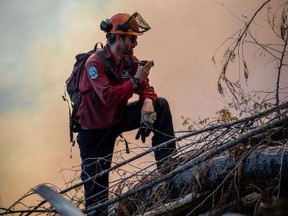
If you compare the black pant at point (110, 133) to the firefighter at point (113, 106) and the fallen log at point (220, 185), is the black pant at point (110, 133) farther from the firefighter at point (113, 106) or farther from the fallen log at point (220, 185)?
the fallen log at point (220, 185)

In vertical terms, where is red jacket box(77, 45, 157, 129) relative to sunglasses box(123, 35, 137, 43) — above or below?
below

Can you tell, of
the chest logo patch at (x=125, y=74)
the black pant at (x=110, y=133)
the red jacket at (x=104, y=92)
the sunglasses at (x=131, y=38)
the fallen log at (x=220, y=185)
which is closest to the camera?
the fallen log at (x=220, y=185)

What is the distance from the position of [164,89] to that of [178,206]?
19.3 ft

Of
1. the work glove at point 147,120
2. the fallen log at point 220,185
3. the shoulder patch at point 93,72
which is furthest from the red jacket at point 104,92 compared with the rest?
the fallen log at point 220,185

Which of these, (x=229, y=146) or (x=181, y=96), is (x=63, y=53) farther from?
(x=229, y=146)

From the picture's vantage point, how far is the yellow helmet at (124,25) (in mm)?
4840

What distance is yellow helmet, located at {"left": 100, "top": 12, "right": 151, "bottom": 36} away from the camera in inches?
191

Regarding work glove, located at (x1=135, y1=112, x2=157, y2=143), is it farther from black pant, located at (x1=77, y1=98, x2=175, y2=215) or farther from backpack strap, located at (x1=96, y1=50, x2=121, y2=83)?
backpack strap, located at (x1=96, y1=50, x2=121, y2=83)

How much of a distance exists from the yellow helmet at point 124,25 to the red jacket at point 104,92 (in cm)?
25

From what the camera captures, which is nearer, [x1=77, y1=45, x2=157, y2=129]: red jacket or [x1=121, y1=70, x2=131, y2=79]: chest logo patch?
[x1=77, y1=45, x2=157, y2=129]: red jacket

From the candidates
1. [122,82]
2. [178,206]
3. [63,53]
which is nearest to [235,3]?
[63,53]

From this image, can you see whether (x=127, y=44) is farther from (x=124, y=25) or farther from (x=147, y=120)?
(x=147, y=120)

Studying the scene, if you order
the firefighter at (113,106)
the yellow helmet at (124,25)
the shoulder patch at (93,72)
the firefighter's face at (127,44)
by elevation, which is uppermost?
the yellow helmet at (124,25)

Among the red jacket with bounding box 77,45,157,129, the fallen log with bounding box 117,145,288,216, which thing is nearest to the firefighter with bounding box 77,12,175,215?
the red jacket with bounding box 77,45,157,129
